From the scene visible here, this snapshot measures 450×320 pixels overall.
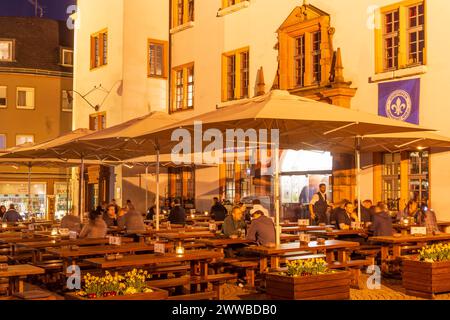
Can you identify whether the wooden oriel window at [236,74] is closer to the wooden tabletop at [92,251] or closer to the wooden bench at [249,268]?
the wooden bench at [249,268]

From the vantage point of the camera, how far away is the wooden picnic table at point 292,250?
12448 millimetres

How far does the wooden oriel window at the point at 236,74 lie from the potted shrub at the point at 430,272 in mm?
15077

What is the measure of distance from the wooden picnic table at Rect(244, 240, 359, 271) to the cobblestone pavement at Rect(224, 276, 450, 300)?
Result: 563 millimetres

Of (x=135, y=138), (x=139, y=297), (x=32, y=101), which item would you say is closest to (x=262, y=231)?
(x=135, y=138)

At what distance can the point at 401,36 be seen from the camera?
20.7 metres

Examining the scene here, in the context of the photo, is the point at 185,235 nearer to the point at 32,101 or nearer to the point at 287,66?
the point at 287,66

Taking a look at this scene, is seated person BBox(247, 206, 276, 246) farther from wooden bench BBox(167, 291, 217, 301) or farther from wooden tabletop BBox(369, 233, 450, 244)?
wooden bench BBox(167, 291, 217, 301)

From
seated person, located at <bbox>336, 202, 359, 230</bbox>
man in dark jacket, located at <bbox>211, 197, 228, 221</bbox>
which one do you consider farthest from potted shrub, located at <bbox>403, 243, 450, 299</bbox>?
man in dark jacket, located at <bbox>211, 197, 228, 221</bbox>

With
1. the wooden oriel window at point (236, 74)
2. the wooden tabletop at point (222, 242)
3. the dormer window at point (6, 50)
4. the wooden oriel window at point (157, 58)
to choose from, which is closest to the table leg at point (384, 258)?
the wooden tabletop at point (222, 242)

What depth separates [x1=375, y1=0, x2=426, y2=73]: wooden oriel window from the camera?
20312mm

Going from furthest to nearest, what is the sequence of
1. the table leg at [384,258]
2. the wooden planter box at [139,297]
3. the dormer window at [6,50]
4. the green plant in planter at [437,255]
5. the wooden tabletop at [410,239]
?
the dormer window at [6,50]
the table leg at [384,258]
the wooden tabletop at [410,239]
the green plant in planter at [437,255]
the wooden planter box at [139,297]

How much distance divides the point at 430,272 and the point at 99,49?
24.9 metres
